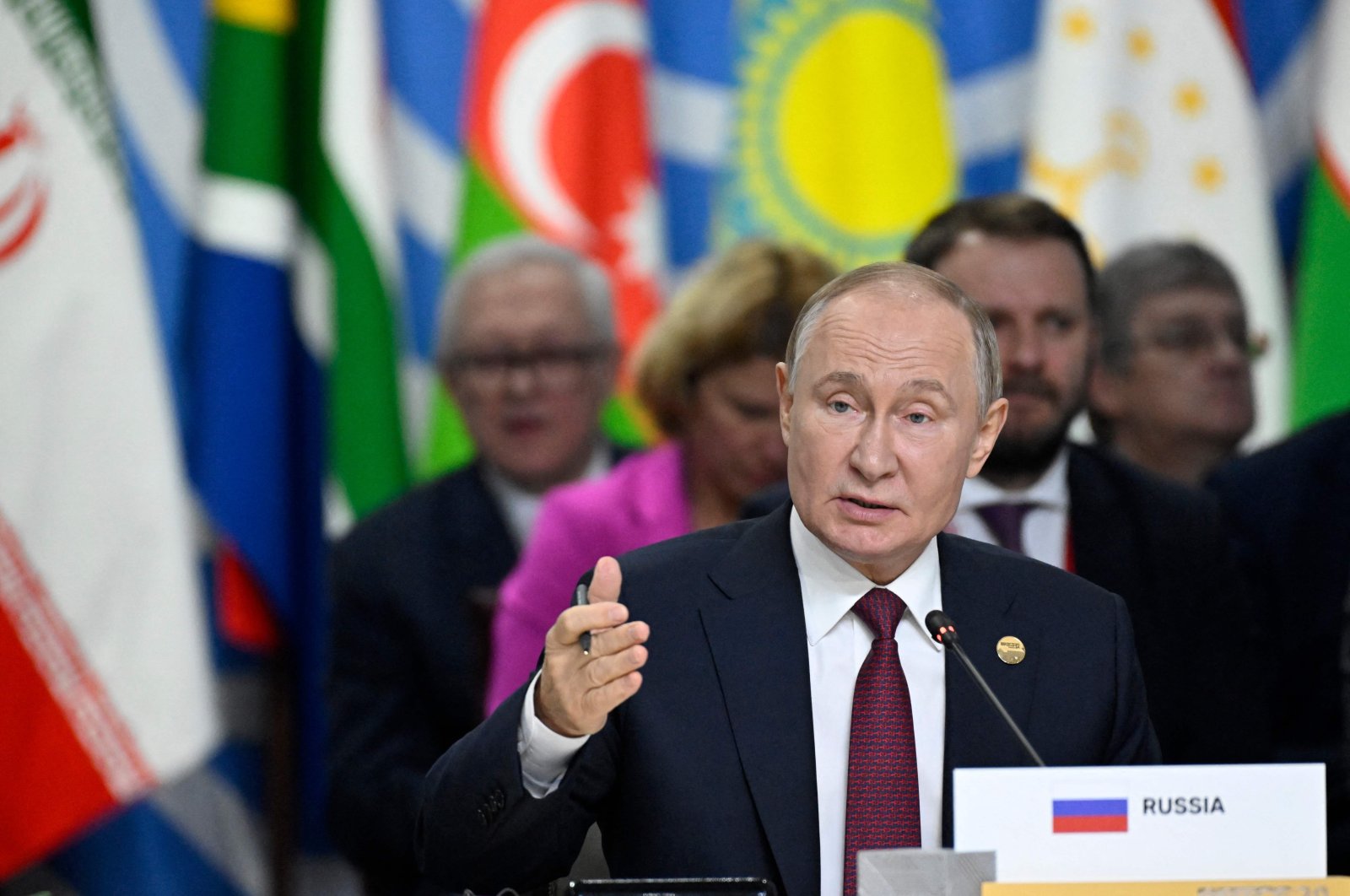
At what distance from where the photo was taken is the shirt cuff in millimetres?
1544

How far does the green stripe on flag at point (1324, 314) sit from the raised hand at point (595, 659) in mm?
2856

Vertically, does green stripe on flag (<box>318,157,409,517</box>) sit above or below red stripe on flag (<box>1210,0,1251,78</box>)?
below

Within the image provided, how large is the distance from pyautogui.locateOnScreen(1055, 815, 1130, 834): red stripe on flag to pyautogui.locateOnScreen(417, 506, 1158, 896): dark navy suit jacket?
22 centimetres

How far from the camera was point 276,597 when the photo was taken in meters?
4.10

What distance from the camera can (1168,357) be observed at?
11.4 ft

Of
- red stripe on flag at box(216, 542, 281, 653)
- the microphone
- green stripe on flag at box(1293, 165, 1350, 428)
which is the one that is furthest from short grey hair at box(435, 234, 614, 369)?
the microphone

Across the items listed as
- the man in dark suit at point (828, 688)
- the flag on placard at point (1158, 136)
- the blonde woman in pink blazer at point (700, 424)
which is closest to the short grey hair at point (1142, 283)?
the flag on placard at point (1158, 136)

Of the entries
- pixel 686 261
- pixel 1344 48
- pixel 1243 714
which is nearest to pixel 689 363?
pixel 1243 714

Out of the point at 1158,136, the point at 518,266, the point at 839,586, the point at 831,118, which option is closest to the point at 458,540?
the point at 518,266

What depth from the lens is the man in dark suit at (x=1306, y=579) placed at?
2533 mm

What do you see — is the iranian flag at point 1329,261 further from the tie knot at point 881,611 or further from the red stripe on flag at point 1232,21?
the tie knot at point 881,611

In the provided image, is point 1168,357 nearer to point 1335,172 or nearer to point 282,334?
point 1335,172

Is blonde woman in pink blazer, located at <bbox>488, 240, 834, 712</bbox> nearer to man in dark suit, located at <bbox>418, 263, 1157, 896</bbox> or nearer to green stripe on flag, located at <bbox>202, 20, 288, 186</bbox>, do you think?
man in dark suit, located at <bbox>418, 263, 1157, 896</bbox>

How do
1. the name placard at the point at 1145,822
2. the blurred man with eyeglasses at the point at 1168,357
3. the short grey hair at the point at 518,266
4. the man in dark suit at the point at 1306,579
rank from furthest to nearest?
the short grey hair at the point at 518,266 → the blurred man with eyeglasses at the point at 1168,357 → the man in dark suit at the point at 1306,579 → the name placard at the point at 1145,822
